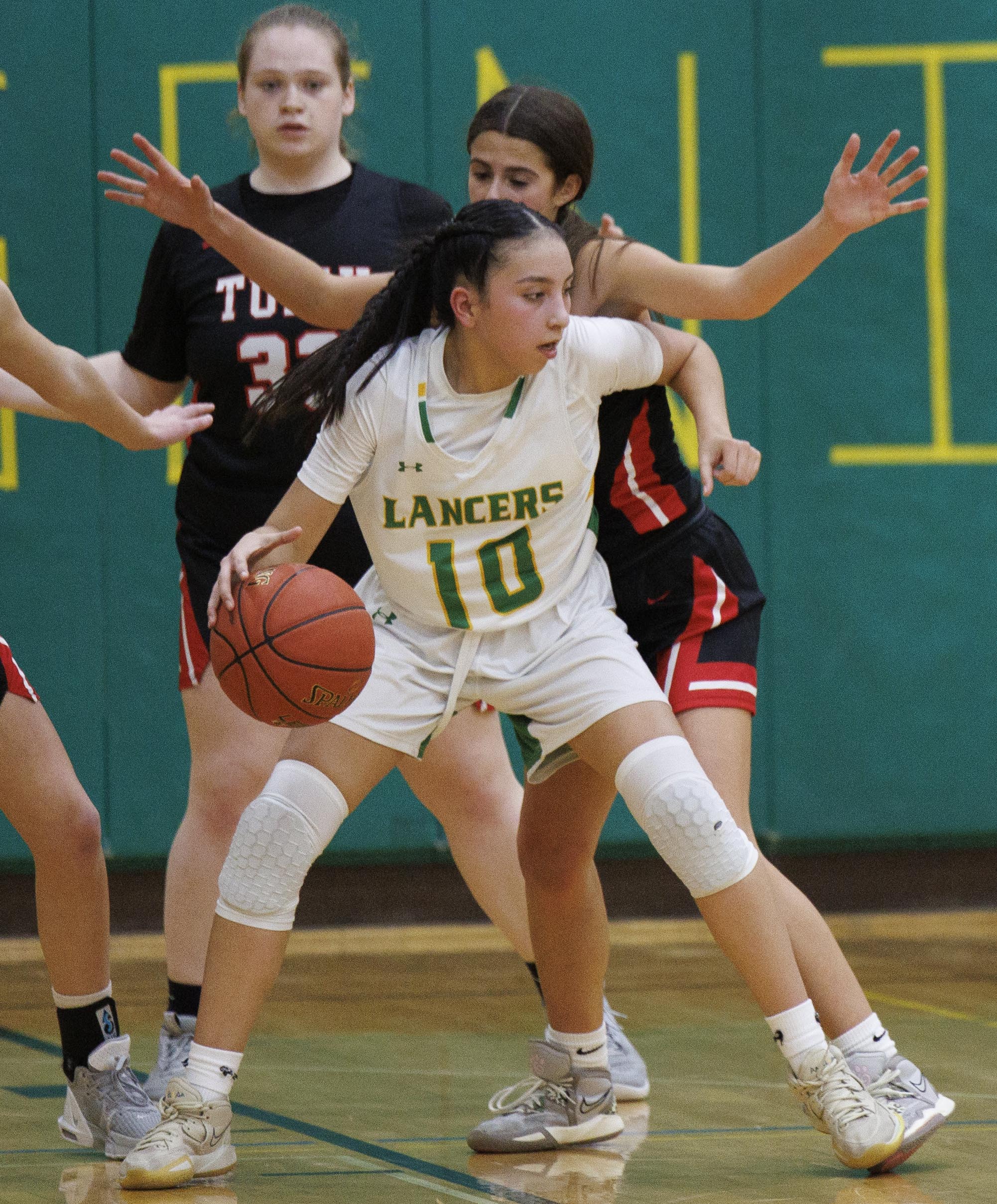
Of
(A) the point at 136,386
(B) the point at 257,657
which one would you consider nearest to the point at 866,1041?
(B) the point at 257,657

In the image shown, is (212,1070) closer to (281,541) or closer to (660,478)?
(281,541)

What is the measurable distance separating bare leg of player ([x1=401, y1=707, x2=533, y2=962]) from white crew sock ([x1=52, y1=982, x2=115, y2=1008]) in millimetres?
846

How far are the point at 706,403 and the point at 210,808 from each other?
137cm

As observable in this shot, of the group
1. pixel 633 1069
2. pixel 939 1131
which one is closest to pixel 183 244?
pixel 633 1069

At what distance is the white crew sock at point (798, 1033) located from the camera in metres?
3.12

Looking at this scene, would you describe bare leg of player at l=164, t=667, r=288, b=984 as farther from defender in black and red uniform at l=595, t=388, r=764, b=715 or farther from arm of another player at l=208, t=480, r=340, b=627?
defender in black and red uniform at l=595, t=388, r=764, b=715

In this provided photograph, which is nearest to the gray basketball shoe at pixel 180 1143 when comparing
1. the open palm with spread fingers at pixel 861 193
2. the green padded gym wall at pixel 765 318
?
the open palm with spread fingers at pixel 861 193

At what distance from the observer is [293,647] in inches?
121

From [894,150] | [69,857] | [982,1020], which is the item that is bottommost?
[982,1020]

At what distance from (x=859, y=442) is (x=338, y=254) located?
306cm

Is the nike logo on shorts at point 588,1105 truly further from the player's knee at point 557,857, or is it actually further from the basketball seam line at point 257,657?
the basketball seam line at point 257,657

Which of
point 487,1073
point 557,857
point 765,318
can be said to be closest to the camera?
point 557,857

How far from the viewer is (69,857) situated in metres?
3.37

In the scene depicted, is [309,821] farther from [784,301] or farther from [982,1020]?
[784,301]
